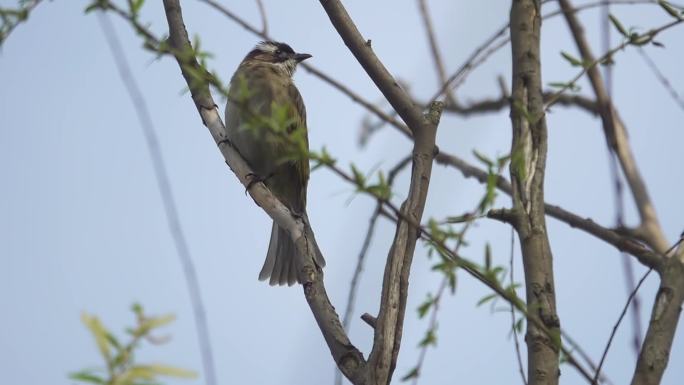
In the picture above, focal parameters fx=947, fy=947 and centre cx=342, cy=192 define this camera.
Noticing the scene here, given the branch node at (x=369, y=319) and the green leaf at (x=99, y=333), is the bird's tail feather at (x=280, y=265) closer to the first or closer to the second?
the branch node at (x=369, y=319)

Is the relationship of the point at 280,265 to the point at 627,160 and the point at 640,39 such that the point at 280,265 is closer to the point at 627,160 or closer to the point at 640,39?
the point at 627,160

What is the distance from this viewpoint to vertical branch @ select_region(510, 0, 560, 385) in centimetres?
281

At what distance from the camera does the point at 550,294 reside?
2.95 meters

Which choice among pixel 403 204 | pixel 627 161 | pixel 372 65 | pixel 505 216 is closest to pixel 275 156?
pixel 627 161

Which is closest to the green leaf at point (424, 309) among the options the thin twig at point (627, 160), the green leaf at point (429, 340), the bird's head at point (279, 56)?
the green leaf at point (429, 340)

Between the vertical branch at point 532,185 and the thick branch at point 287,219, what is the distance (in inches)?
21.8

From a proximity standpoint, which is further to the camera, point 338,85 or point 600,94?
point 600,94

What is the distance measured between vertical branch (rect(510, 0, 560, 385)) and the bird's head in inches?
158

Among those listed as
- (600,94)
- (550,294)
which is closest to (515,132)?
(550,294)

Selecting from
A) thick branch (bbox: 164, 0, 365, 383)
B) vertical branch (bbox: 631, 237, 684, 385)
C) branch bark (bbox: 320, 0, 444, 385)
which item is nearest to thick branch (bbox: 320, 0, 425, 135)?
branch bark (bbox: 320, 0, 444, 385)

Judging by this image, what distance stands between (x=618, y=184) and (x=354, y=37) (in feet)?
3.59

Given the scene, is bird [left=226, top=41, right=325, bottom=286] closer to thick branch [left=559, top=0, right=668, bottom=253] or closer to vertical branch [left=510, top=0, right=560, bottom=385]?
vertical branch [left=510, top=0, right=560, bottom=385]

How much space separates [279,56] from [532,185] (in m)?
4.70

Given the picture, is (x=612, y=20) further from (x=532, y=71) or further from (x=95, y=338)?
(x=95, y=338)
